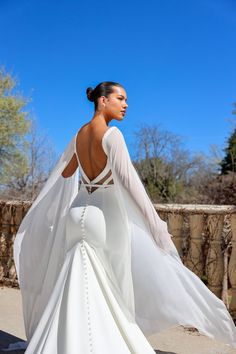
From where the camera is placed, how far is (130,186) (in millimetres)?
2799

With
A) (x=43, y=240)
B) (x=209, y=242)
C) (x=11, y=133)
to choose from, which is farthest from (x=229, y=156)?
(x=43, y=240)

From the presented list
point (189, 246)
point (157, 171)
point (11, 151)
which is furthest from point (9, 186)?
point (189, 246)

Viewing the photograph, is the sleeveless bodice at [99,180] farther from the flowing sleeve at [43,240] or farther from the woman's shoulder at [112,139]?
the flowing sleeve at [43,240]

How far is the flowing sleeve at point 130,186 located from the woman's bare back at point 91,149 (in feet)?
0.27

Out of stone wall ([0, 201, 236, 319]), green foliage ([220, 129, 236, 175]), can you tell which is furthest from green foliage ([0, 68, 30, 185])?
stone wall ([0, 201, 236, 319])

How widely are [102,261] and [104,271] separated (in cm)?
6

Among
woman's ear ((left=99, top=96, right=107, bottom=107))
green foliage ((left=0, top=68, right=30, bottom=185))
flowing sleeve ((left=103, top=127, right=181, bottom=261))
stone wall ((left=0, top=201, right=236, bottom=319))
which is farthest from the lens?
green foliage ((left=0, top=68, right=30, bottom=185))

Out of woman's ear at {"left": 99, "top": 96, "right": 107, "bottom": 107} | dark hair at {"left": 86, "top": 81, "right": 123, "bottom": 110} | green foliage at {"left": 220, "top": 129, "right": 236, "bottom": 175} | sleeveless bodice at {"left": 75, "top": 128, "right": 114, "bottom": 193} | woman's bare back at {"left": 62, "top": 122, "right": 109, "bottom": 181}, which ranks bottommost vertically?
sleeveless bodice at {"left": 75, "top": 128, "right": 114, "bottom": 193}

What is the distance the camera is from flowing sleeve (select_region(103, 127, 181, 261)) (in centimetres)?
278

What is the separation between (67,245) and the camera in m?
2.98

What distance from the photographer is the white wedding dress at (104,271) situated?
266 centimetres

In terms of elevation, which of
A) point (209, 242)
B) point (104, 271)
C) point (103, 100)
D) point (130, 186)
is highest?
point (103, 100)

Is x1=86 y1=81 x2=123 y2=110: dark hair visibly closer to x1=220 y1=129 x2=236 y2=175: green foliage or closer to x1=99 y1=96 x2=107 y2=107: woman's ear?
x1=99 y1=96 x2=107 y2=107: woman's ear

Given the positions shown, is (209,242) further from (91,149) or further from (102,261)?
(91,149)
